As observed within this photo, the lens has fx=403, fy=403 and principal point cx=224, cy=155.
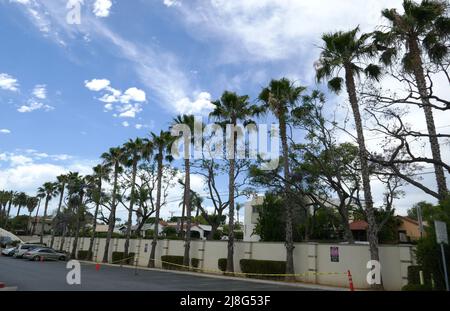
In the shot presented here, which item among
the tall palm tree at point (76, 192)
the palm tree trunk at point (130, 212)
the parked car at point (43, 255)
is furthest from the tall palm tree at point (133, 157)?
the tall palm tree at point (76, 192)

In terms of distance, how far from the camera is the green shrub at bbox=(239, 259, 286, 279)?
25.5m

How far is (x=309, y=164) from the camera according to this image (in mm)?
27844

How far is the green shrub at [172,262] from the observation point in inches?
1332

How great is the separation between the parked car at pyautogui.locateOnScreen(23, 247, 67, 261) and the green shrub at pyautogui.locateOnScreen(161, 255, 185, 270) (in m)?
13.4

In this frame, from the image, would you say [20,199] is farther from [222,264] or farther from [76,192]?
[222,264]

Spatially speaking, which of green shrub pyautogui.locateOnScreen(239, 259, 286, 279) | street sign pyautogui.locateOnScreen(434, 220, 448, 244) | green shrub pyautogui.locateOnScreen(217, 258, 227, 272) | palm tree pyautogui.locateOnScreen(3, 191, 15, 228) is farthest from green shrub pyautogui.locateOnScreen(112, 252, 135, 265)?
palm tree pyautogui.locateOnScreen(3, 191, 15, 228)

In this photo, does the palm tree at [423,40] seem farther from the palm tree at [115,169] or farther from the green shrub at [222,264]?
the palm tree at [115,169]

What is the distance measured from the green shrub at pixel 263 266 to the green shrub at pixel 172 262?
24.7 feet

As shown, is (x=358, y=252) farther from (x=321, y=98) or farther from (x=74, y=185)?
(x=74, y=185)

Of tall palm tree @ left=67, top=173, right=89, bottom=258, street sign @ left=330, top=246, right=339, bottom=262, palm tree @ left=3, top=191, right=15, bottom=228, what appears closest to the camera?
street sign @ left=330, top=246, right=339, bottom=262

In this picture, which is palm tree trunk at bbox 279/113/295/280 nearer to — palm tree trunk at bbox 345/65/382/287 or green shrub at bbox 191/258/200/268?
palm tree trunk at bbox 345/65/382/287

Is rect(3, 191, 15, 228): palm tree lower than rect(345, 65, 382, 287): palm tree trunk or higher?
higher

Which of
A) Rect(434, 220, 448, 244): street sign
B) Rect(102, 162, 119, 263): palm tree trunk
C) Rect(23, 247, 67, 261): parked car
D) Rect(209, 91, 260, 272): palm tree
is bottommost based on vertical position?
Rect(23, 247, 67, 261): parked car

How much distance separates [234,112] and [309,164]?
23.1 feet
